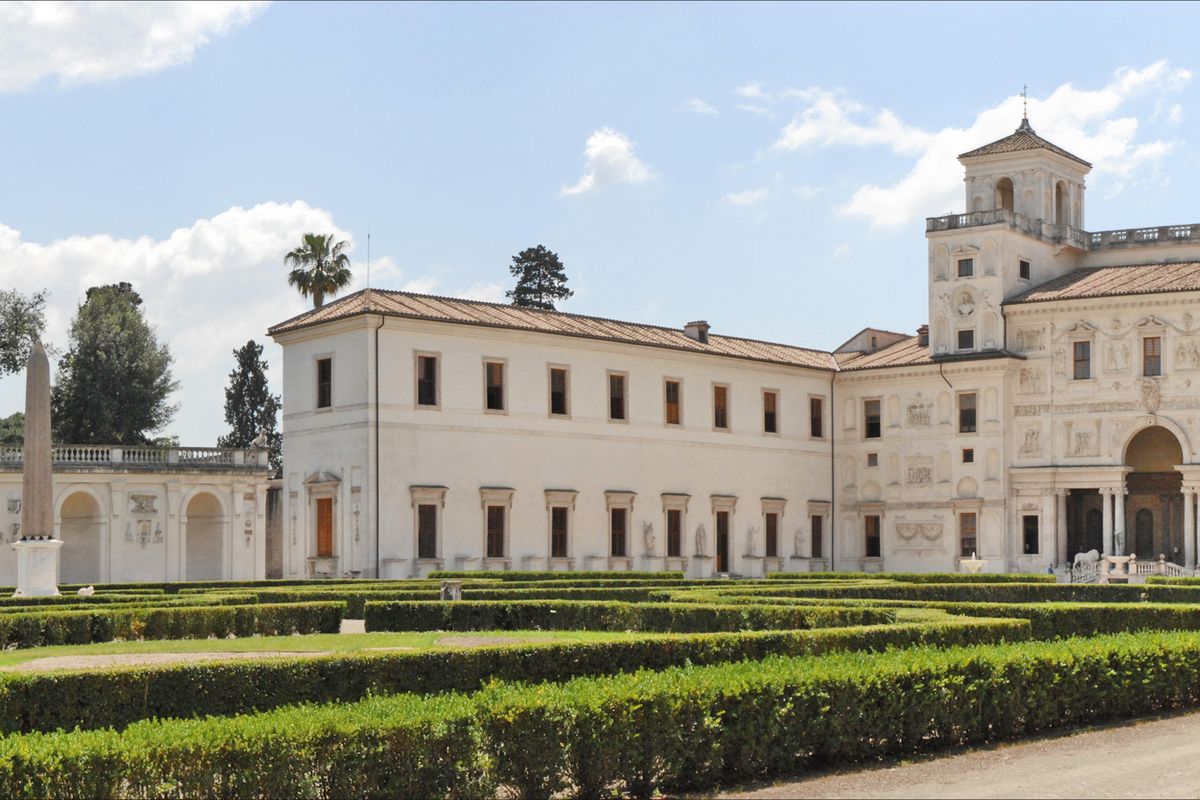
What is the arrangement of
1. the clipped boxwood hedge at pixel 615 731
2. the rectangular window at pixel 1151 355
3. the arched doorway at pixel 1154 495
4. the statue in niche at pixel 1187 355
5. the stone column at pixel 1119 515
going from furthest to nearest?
1. the arched doorway at pixel 1154 495
2. the rectangular window at pixel 1151 355
3. the stone column at pixel 1119 515
4. the statue in niche at pixel 1187 355
5. the clipped boxwood hedge at pixel 615 731

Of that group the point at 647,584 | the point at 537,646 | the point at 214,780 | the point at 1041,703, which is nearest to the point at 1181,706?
the point at 1041,703

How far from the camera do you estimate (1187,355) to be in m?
50.3

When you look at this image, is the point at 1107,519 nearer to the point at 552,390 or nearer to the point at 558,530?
the point at 558,530

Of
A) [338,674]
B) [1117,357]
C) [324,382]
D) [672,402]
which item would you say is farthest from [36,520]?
[1117,357]

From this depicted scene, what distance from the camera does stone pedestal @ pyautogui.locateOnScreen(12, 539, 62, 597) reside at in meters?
29.0

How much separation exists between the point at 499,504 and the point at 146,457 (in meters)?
11.8

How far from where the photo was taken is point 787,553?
177ft

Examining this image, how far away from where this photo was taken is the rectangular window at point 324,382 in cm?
4441

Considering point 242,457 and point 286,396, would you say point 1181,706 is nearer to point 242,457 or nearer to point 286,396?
point 286,396

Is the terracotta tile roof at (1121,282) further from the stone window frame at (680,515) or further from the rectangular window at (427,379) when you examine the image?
the rectangular window at (427,379)

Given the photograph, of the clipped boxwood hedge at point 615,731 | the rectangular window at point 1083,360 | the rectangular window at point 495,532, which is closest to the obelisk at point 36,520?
the rectangular window at point 495,532

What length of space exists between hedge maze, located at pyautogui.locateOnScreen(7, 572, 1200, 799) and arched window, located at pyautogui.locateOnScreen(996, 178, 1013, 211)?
125ft

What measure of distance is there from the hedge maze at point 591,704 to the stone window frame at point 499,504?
74.9 ft

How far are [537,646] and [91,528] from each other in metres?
36.6
